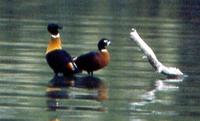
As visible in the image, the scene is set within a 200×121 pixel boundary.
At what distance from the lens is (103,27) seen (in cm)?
2536

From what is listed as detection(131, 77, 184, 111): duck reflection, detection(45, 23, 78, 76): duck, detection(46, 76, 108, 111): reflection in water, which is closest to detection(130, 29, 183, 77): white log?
detection(131, 77, 184, 111): duck reflection

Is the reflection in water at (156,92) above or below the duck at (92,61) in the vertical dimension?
below

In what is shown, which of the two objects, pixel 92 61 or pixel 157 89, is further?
pixel 92 61

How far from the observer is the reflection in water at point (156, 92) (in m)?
13.6

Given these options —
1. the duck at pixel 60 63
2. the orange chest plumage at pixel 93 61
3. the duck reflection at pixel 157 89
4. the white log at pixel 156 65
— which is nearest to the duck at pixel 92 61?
the orange chest plumage at pixel 93 61

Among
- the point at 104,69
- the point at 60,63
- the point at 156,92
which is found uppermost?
the point at 60,63

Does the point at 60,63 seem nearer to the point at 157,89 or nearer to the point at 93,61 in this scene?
the point at 93,61

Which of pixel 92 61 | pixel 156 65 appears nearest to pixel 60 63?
pixel 92 61

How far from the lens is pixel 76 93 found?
14.7 metres

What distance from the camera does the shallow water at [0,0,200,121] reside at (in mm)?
12984

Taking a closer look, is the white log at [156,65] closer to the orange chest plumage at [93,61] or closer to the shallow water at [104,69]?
the shallow water at [104,69]

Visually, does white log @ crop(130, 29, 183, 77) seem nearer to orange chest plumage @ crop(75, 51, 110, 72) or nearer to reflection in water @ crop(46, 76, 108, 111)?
orange chest plumage @ crop(75, 51, 110, 72)

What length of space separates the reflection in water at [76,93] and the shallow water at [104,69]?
1 centimetres

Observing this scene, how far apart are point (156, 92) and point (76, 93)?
1.20 meters
